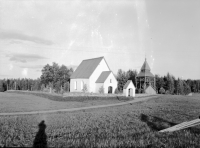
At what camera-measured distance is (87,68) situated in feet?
143

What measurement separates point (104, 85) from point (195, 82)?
58392mm

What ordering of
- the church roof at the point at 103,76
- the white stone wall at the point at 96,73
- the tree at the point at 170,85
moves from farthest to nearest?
1. the tree at the point at 170,85
2. the white stone wall at the point at 96,73
3. the church roof at the point at 103,76

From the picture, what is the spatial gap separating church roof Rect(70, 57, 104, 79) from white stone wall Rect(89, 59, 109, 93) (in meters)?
0.67

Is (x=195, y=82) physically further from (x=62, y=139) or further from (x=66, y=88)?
(x=62, y=139)

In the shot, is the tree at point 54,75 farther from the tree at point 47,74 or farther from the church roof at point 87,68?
the church roof at point 87,68

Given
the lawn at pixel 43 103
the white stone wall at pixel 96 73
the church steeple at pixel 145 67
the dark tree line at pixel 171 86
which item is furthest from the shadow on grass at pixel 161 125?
the dark tree line at pixel 171 86

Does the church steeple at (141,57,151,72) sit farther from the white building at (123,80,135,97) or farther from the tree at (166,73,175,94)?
the tree at (166,73,175,94)

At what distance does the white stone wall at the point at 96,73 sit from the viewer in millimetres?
39406

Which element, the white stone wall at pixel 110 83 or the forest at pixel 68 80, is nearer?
the white stone wall at pixel 110 83

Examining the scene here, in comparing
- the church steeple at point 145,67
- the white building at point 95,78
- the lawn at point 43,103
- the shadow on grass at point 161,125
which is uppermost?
the church steeple at point 145,67

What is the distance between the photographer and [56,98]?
29.0 metres

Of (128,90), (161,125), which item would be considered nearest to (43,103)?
(161,125)

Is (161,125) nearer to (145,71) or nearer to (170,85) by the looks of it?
(145,71)

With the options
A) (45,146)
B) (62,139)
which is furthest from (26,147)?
(62,139)
